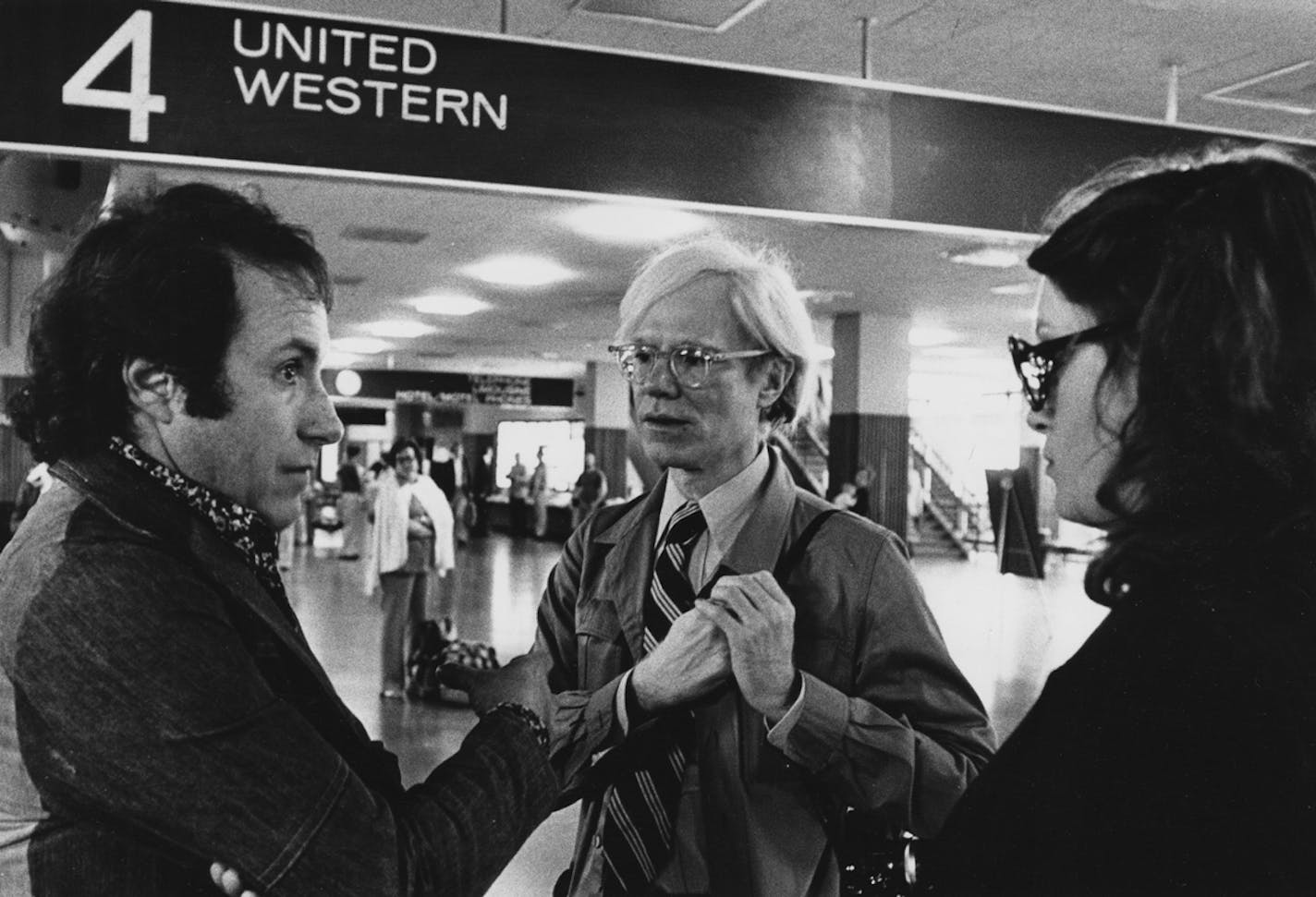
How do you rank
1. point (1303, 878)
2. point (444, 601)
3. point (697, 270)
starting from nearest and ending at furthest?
point (1303, 878) → point (697, 270) → point (444, 601)

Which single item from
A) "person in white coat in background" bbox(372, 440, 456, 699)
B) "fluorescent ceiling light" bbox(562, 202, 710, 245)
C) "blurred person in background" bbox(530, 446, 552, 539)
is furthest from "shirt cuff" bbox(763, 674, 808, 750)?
"blurred person in background" bbox(530, 446, 552, 539)

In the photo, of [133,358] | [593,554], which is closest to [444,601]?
[593,554]

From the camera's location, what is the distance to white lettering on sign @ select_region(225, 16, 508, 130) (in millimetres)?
2627

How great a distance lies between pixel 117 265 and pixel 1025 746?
0.99 m

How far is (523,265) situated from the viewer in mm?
11625

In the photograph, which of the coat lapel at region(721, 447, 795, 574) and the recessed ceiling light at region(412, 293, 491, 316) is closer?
the coat lapel at region(721, 447, 795, 574)

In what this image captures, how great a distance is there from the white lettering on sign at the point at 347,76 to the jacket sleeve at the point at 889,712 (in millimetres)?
1643

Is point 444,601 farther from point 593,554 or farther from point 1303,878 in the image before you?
point 1303,878

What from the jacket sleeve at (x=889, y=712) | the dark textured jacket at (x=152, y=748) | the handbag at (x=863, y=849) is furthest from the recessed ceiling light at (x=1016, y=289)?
the dark textured jacket at (x=152, y=748)

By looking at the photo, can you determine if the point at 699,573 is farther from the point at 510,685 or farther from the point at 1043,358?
the point at 1043,358

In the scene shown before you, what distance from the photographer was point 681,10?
177 inches

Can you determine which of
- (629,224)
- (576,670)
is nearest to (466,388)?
(629,224)

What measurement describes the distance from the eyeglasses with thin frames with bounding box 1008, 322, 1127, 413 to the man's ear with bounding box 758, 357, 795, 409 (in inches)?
26.2

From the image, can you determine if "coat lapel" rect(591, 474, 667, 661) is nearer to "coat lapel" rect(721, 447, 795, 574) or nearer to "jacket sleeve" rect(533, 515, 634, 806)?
"jacket sleeve" rect(533, 515, 634, 806)
